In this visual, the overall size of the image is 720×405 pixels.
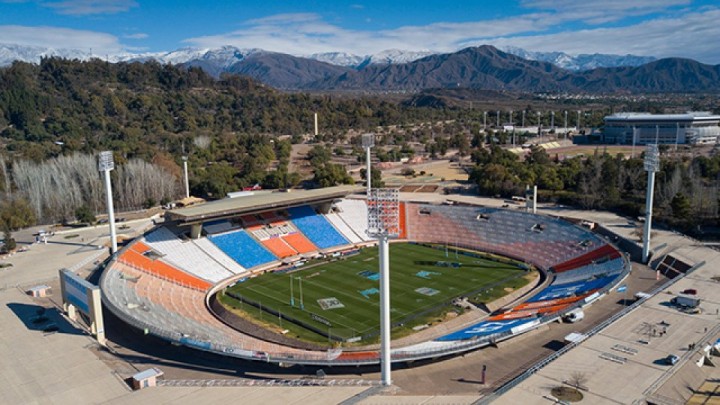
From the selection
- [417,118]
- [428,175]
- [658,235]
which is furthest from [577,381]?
[417,118]

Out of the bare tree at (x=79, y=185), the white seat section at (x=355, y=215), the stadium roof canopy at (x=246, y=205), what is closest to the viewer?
the stadium roof canopy at (x=246, y=205)

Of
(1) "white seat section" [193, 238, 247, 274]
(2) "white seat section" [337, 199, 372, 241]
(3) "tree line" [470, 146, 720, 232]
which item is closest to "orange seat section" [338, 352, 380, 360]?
(1) "white seat section" [193, 238, 247, 274]

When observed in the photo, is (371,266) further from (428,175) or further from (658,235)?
(428,175)

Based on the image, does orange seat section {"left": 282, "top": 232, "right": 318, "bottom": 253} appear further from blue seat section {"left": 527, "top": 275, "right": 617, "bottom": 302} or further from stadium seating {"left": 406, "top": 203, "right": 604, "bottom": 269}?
blue seat section {"left": 527, "top": 275, "right": 617, "bottom": 302}

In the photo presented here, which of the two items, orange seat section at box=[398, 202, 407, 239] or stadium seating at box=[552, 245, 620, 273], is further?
orange seat section at box=[398, 202, 407, 239]

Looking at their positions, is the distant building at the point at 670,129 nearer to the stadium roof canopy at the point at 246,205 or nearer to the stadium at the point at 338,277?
the stadium at the point at 338,277

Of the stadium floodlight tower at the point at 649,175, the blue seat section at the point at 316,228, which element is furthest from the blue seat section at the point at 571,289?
the blue seat section at the point at 316,228
